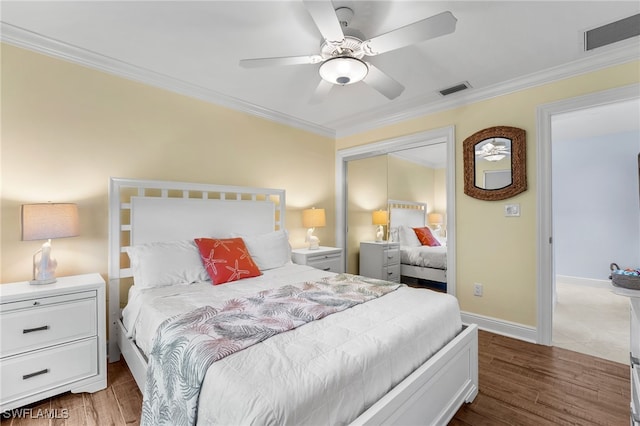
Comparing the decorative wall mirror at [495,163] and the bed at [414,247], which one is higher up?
the decorative wall mirror at [495,163]

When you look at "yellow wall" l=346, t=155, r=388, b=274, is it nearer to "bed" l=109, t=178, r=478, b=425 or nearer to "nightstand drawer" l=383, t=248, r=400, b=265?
"nightstand drawer" l=383, t=248, r=400, b=265

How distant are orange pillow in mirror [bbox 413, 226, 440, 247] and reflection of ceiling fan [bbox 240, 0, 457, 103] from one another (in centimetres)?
215

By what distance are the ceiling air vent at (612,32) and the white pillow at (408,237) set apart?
256 centimetres

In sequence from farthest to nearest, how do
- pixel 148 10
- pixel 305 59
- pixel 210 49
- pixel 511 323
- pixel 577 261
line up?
pixel 577 261 → pixel 511 323 → pixel 210 49 → pixel 305 59 → pixel 148 10

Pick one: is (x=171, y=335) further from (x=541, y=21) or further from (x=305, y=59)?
(x=541, y=21)

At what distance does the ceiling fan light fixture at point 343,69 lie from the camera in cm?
Result: 201

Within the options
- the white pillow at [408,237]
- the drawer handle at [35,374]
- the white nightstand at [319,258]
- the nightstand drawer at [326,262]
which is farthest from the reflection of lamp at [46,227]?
the white pillow at [408,237]

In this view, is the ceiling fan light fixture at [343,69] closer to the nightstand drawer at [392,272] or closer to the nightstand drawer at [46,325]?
the nightstand drawer at [46,325]

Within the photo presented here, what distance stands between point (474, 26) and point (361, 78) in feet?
2.84

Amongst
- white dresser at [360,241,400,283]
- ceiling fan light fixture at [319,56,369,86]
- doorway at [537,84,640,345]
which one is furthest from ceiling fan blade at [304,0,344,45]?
white dresser at [360,241,400,283]

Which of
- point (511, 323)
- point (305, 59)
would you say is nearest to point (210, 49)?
point (305, 59)

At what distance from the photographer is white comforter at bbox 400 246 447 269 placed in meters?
3.68

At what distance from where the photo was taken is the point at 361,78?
2.14 meters

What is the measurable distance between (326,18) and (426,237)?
10.1 feet
